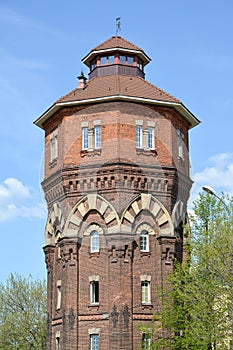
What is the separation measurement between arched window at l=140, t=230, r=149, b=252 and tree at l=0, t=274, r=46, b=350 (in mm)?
19396

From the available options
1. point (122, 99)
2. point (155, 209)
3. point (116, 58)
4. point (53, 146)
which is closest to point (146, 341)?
point (155, 209)

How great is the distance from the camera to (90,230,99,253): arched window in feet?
107

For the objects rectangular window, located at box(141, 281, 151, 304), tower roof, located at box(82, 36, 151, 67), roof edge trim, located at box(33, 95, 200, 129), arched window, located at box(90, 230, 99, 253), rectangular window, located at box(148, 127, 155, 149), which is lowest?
rectangular window, located at box(141, 281, 151, 304)

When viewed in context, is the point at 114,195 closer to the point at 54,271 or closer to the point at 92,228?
the point at 92,228

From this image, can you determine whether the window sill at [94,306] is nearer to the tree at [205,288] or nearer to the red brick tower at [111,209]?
the red brick tower at [111,209]

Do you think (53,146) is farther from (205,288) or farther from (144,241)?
(205,288)

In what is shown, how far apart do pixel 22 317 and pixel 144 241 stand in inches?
781

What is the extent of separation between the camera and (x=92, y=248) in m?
32.8

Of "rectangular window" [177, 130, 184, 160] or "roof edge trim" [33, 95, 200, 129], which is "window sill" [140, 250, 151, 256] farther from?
"roof edge trim" [33, 95, 200, 129]

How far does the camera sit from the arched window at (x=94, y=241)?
32719mm

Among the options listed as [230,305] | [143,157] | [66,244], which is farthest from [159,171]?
[230,305]

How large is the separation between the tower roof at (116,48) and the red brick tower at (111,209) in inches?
71.1

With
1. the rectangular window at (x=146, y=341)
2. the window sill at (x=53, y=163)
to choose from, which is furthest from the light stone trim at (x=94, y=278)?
the window sill at (x=53, y=163)

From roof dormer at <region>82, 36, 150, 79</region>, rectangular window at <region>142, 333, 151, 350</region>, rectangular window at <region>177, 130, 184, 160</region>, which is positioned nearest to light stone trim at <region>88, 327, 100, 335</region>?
rectangular window at <region>142, 333, 151, 350</region>
